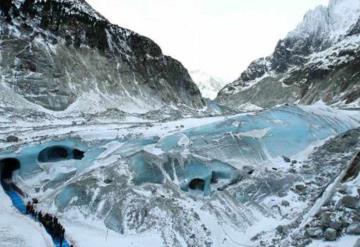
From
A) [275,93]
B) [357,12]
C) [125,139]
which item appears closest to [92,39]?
[125,139]

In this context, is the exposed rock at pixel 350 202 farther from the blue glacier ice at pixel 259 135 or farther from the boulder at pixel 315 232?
the blue glacier ice at pixel 259 135

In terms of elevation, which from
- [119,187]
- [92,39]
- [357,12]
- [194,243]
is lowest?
[194,243]

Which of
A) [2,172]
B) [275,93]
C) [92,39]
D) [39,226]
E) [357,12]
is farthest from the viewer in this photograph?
[357,12]

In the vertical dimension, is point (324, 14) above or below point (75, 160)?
above

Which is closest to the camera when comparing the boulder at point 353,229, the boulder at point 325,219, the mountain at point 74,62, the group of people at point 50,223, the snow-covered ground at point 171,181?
the boulder at point 353,229

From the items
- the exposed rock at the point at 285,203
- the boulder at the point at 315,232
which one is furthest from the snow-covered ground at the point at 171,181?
the boulder at the point at 315,232

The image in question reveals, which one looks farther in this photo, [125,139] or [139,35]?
[139,35]

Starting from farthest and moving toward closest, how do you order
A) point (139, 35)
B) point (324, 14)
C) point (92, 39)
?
point (324, 14) → point (139, 35) → point (92, 39)

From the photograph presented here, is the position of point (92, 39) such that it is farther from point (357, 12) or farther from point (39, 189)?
point (357, 12)
